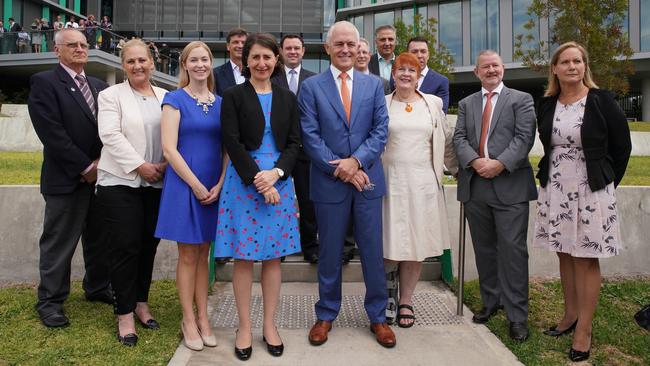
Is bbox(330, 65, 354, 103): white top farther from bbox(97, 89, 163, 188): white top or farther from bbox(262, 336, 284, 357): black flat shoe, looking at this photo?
bbox(262, 336, 284, 357): black flat shoe

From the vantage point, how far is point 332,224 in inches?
154

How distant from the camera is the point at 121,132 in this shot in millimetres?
3824

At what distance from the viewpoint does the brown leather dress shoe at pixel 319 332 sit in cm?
384

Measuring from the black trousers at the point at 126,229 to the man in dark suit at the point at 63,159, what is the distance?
0.25 meters

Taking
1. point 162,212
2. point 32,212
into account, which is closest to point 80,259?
point 32,212

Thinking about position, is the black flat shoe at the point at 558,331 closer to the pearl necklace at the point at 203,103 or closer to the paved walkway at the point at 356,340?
the paved walkway at the point at 356,340

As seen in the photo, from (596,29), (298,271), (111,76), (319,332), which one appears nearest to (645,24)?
(596,29)

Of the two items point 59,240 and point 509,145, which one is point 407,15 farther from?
point 59,240

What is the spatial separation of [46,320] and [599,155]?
14.6 feet

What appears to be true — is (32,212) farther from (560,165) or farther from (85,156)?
(560,165)

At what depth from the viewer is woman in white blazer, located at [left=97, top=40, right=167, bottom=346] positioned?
3.76 metres

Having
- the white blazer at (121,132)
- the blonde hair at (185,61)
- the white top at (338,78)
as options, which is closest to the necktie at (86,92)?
the white blazer at (121,132)

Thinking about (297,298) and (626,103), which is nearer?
(297,298)

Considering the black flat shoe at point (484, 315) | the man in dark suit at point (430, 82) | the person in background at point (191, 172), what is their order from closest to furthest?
1. the person in background at point (191, 172)
2. the black flat shoe at point (484, 315)
3. the man in dark suit at point (430, 82)
